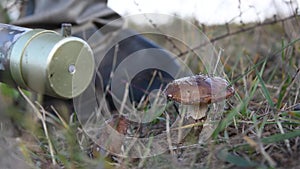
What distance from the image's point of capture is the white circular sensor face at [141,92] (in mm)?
1127

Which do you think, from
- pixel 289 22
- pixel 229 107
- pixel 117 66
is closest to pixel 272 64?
pixel 289 22

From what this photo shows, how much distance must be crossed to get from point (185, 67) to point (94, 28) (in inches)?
19.3

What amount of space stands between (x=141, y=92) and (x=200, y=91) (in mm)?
660

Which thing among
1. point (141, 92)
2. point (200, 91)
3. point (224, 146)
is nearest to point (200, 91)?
point (200, 91)

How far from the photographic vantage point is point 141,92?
1.69m

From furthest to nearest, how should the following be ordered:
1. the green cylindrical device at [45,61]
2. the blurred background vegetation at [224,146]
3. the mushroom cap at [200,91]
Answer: the green cylindrical device at [45,61], the mushroom cap at [200,91], the blurred background vegetation at [224,146]

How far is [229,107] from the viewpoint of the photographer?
50.4 inches

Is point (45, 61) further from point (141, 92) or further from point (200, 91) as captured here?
point (141, 92)

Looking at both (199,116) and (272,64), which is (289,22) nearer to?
(272,64)

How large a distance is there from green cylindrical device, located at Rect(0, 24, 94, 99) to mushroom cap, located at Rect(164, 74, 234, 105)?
27 centimetres

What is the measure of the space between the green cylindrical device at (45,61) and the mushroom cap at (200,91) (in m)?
0.27

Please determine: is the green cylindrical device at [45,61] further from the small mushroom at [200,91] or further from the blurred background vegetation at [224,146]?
the small mushroom at [200,91]

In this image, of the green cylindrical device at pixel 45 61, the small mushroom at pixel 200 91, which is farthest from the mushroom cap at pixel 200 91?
the green cylindrical device at pixel 45 61

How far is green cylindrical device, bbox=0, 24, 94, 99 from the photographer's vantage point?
1149 millimetres
